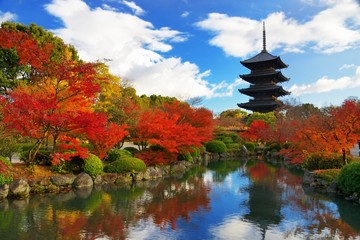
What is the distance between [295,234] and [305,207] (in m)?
3.19

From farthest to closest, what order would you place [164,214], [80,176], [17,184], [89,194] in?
[80,176] → [89,194] → [17,184] → [164,214]

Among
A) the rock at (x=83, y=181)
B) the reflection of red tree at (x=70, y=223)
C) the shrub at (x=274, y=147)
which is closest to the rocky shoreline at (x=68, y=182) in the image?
the rock at (x=83, y=181)

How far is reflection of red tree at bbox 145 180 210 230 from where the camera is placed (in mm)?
9836

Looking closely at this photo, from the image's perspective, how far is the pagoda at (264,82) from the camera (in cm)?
4697

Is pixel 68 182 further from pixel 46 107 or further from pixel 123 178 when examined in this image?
pixel 46 107

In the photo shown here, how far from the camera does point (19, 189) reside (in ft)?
40.4

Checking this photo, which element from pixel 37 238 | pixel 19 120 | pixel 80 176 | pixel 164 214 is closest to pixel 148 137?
pixel 80 176

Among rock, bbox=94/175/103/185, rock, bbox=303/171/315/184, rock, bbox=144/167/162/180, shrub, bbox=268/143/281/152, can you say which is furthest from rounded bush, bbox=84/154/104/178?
shrub, bbox=268/143/281/152

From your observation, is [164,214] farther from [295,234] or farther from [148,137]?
[148,137]

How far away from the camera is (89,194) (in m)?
13.3

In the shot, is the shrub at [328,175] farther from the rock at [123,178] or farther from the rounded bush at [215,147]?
the rounded bush at [215,147]

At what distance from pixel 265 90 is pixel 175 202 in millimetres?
38300

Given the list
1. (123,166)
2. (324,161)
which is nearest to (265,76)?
(324,161)

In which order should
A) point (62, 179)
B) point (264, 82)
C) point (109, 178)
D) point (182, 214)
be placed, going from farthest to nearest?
1. point (264, 82)
2. point (109, 178)
3. point (62, 179)
4. point (182, 214)
